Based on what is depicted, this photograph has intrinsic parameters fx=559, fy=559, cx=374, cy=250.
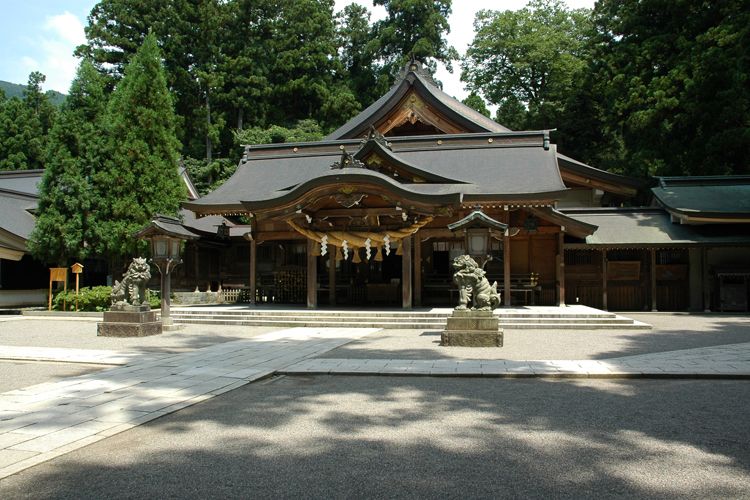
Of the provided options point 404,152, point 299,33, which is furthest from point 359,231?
point 299,33

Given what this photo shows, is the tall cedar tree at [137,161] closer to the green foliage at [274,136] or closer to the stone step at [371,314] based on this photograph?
the stone step at [371,314]

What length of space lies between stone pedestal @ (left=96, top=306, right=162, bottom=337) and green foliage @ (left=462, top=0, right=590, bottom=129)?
2800 centimetres

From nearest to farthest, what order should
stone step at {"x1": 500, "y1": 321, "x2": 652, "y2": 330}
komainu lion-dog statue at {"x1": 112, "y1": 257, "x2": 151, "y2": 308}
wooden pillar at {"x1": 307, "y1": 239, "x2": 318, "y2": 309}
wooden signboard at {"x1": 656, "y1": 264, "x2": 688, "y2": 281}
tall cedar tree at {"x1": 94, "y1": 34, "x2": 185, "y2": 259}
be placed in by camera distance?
1. komainu lion-dog statue at {"x1": 112, "y1": 257, "x2": 151, "y2": 308}
2. stone step at {"x1": 500, "y1": 321, "x2": 652, "y2": 330}
3. wooden pillar at {"x1": 307, "y1": 239, "x2": 318, "y2": 309}
4. wooden signboard at {"x1": 656, "y1": 264, "x2": 688, "y2": 281}
5. tall cedar tree at {"x1": 94, "y1": 34, "x2": 185, "y2": 259}

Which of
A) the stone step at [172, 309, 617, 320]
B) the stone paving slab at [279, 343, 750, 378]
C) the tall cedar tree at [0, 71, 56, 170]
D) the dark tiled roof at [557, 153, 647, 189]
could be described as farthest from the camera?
the tall cedar tree at [0, 71, 56, 170]

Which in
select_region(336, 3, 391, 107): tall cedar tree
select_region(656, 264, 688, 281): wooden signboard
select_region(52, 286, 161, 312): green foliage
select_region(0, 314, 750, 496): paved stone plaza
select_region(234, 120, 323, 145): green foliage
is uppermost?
select_region(336, 3, 391, 107): tall cedar tree

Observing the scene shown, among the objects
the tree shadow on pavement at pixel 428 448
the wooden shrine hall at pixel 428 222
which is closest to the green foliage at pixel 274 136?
the wooden shrine hall at pixel 428 222

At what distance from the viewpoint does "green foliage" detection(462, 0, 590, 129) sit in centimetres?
3625

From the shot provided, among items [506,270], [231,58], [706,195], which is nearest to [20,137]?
[231,58]

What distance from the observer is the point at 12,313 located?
1864 cm

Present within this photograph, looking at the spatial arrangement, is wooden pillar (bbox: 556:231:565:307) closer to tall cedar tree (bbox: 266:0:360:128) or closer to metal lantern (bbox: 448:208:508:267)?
metal lantern (bbox: 448:208:508:267)

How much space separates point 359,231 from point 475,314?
20.7ft

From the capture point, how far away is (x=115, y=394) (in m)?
6.06

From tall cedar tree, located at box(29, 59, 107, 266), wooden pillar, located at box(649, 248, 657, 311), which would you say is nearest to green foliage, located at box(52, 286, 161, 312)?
tall cedar tree, located at box(29, 59, 107, 266)

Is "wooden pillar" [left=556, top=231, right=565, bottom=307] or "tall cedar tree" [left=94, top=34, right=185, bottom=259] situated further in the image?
"tall cedar tree" [left=94, top=34, right=185, bottom=259]
